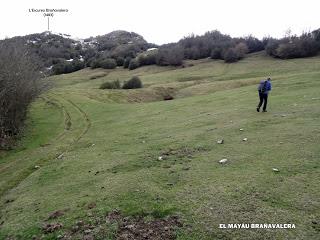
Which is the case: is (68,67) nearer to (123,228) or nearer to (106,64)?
(106,64)

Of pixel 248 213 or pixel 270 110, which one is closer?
pixel 248 213

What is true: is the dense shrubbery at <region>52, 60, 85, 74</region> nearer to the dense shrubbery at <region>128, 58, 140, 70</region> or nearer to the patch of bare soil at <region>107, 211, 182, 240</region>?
the dense shrubbery at <region>128, 58, 140, 70</region>

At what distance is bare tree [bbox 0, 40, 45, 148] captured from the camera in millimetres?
31984

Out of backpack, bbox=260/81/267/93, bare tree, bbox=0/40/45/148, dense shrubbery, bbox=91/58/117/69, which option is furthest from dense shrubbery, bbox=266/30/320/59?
bare tree, bbox=0/40/45/148

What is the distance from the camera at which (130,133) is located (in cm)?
3011

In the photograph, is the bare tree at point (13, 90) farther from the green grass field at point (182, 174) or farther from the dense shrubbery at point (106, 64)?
the dense shrubbery at point (106, 64)

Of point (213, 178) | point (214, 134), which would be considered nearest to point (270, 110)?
point (214, 134)

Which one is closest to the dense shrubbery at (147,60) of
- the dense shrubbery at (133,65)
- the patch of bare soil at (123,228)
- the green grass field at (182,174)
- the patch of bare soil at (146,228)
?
the dense shrubbery at (133,65)

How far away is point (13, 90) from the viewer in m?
33.6

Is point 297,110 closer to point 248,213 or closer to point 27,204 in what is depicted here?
point 248,213

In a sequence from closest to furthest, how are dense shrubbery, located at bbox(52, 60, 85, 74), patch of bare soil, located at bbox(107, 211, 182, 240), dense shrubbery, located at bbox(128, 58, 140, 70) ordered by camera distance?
patch of bare soil, located at bbox(107, 211, 182, 240), dense shrubbery, located at bbox(128, 58, 140, 70), dense shrubbery, located at bbox(52, 60, 85, 74)

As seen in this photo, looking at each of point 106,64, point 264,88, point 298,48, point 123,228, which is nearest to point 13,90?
point 264,88

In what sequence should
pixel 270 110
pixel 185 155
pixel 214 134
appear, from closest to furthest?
1. pixel 185 155
2. pixel 214 134
3. pixel 270 110

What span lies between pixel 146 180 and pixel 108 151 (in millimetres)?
9138
